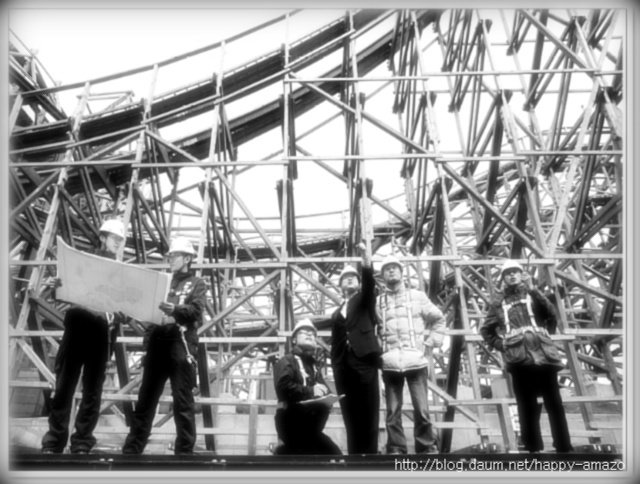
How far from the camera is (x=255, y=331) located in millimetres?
14617

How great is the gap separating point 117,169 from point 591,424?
8.88 meters

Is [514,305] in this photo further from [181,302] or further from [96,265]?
[96,265]

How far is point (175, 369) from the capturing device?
5.24 meters

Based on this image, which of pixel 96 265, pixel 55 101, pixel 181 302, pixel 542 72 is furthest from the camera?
pixel 55 101

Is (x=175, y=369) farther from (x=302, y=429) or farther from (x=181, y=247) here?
(x=302, y=429)

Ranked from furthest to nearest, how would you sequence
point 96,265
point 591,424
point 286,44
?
point 286,44 → point 591,424 → point 96,265

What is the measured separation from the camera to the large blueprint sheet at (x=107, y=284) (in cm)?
469

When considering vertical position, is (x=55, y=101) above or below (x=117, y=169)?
above

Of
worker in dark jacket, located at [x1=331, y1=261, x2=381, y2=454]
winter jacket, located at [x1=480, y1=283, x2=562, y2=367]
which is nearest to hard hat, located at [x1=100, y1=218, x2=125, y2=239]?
worker in dark jacket, located at [x1=331, y1=261, x2=381, y2=454]

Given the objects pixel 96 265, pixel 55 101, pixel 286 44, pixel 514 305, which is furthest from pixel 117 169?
pixel 514 305

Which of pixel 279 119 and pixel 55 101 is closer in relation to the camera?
pixel 279 119

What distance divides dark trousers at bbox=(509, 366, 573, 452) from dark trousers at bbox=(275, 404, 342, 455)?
1.56 metres

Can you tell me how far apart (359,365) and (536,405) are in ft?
4.93

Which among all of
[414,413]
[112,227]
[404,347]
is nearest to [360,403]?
[414,413]
